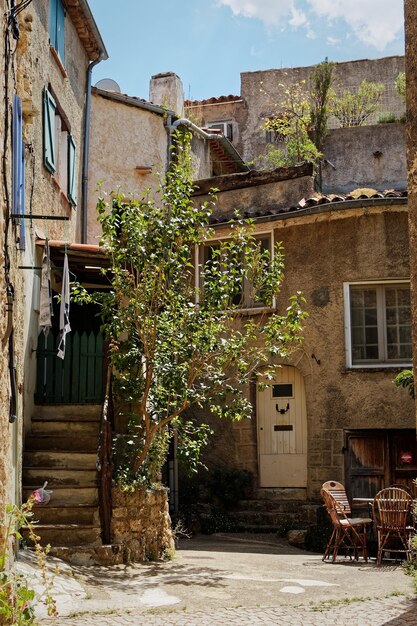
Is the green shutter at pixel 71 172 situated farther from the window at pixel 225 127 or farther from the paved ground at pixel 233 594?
the window at pixel 225 127

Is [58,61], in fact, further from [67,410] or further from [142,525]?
[142,525]

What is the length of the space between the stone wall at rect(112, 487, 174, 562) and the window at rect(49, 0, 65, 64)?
7441 mm

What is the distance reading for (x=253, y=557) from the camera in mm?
11711

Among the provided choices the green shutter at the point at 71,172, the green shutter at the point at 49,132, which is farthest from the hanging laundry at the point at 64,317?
the green shutter at the point at 71,172

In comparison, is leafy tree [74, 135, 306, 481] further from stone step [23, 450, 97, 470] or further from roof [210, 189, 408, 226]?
roof [210, 189, 408, 226]

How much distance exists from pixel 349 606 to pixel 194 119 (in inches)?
630

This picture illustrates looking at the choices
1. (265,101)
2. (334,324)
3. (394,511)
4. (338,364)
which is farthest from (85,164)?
(265,101)

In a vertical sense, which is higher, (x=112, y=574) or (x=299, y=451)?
(x=299, y=451)

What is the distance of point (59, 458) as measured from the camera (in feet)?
37.4

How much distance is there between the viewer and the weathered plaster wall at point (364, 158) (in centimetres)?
2492

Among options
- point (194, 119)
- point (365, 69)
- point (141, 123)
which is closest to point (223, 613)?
point (141, 123)

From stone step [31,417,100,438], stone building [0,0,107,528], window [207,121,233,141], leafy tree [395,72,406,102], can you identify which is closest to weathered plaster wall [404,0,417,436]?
stone building [0,0,107,528]

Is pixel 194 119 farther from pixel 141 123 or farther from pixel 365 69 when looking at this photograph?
pixel 365 69

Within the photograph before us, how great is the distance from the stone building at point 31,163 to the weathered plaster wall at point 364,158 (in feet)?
32.0
